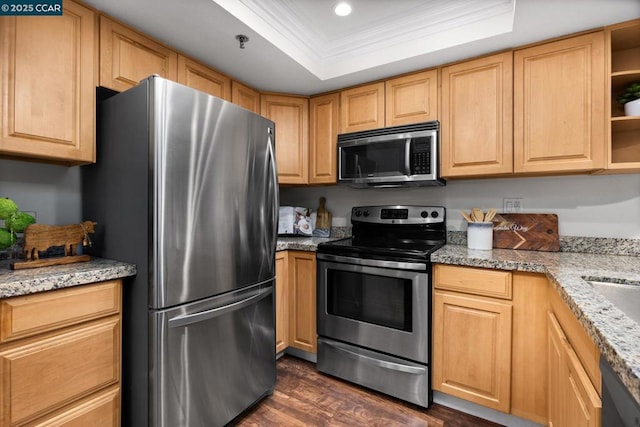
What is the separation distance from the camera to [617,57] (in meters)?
1.82

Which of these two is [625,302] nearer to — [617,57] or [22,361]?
[617,57]

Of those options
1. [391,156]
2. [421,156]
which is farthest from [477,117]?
[391,156]

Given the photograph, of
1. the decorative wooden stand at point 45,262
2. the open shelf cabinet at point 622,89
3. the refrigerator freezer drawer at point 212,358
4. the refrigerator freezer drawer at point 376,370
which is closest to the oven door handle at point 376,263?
the refrigerator freezer drawer at point 212,358

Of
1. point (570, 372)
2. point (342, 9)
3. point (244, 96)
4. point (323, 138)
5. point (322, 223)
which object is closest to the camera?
point (570, 372)

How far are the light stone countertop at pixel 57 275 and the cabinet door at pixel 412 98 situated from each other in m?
1.92

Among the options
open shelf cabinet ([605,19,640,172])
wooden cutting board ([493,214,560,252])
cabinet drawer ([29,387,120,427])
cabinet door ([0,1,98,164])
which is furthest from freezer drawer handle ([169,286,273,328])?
open shelf cabinet ([605,19,640,172])

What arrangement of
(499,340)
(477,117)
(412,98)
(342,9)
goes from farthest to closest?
(412,98)
(477,117)
(342,9)
(499,340)

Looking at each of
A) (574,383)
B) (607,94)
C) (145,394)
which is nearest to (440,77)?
(607,94)

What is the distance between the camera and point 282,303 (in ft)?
7.44

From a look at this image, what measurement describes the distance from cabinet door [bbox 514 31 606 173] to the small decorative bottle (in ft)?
4.98

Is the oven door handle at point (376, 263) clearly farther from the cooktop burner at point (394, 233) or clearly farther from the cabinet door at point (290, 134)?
the cabinet door at point (290, 134)

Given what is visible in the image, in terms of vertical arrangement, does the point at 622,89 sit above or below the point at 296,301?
above

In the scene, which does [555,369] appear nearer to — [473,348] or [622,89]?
[473,348]

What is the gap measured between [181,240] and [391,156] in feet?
4.95
